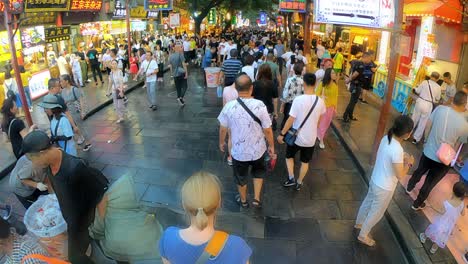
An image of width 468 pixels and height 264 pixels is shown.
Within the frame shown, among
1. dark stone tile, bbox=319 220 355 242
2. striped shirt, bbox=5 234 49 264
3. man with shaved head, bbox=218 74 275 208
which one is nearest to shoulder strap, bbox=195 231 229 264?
striped shirt, bbox=5 234 49 264

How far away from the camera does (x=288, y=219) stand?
15.5 feet

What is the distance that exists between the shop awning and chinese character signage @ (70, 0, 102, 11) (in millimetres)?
12017

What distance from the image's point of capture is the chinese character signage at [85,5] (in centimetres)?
1349

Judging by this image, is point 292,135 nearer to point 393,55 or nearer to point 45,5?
point 393,55

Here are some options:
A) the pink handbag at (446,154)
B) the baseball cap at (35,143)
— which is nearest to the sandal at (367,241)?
the pink handbag at (446,154)

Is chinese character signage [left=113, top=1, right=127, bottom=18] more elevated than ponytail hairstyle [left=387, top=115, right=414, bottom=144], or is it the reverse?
chinese character signage [left=113, top=1, right=127, bottom=18]

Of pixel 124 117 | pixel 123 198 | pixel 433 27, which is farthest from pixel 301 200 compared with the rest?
pixel 433 27

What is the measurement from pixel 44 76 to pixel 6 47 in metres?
1.40

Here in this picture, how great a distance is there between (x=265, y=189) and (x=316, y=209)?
90 centimetres

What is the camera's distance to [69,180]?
8.99 ft

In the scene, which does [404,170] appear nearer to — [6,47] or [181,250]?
[181,250]

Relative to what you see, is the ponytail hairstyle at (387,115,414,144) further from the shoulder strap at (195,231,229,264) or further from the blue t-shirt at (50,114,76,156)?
the blue t-shirt at (50,114,76,156)

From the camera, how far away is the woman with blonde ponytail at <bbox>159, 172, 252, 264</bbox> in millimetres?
1938

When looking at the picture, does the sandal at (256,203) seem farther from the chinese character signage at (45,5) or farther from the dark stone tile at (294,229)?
the chinese character signage at (45,5)
